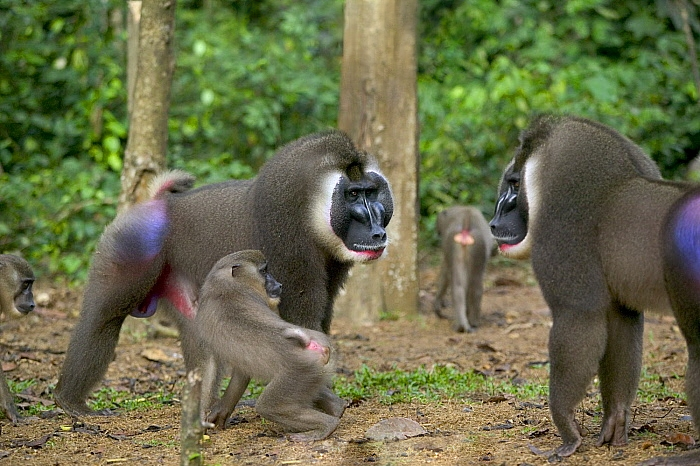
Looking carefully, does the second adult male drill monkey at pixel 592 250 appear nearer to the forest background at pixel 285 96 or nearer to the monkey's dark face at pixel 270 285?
the monkey's dark face at pixel 270 285

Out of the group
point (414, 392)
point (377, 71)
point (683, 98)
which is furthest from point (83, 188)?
point (683, 98)

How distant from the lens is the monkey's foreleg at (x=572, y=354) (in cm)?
375

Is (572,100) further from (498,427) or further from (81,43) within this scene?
(498,427)

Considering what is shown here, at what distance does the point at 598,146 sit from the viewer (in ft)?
13.0

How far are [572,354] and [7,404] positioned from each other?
121 inches

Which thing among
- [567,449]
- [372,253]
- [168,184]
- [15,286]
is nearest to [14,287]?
[15,286]

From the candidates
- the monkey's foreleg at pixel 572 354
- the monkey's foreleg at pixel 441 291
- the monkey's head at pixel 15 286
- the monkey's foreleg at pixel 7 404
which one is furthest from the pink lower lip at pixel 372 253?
the monkey's foreleg at pixel 441 291

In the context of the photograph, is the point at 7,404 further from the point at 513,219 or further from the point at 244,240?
the point at 513,219

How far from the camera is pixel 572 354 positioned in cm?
377

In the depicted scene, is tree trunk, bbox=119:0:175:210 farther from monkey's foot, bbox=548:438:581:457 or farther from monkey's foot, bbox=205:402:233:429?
monkey's foot, bbox=548:438:581:457

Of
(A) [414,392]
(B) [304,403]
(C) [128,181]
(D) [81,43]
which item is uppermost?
(D) [81,43]

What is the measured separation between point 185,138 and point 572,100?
5.17 meters

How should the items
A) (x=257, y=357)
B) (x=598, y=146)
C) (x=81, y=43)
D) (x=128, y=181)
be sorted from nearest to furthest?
(x=598, y=146) → (x=257, y=357) → (x=128, y=181) → (x=81, y=43)

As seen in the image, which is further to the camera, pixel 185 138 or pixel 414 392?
pixel 185 138
